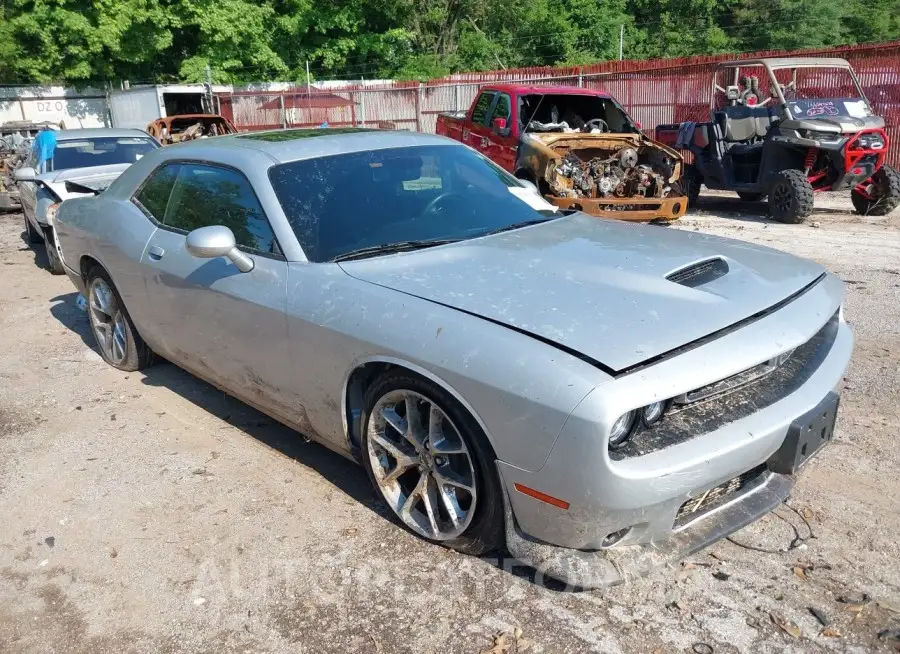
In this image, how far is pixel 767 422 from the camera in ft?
8.55

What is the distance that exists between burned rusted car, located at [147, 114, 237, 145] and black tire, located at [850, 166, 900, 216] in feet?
37.0

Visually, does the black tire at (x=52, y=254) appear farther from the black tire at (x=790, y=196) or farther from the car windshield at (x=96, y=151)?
the black tire at (x=790, y=196)

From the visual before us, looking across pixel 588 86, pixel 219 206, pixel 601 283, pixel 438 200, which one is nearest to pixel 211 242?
pixel 219 206

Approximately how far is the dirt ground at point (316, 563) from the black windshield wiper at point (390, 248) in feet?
3.55

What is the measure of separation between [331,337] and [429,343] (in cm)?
54

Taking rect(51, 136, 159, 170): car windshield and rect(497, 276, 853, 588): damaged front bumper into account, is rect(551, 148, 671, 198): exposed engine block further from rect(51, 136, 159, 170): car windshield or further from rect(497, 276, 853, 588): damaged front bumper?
rect(497, 276, 853, 588): damaged front bumper

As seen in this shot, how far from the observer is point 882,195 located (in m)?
10.2

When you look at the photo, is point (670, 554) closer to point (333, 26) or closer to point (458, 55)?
point (333, 26)

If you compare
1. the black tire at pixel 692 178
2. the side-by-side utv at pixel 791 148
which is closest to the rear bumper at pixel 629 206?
the side-by-side utv at pixel 791 148

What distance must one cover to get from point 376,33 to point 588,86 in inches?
725

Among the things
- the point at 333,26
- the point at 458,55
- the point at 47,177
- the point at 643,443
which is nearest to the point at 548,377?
the point at 643,443

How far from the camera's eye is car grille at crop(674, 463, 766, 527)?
260 cm

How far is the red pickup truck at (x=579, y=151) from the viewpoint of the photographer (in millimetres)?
9258

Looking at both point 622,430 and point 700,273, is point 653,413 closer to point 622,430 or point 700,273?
point 622,430
